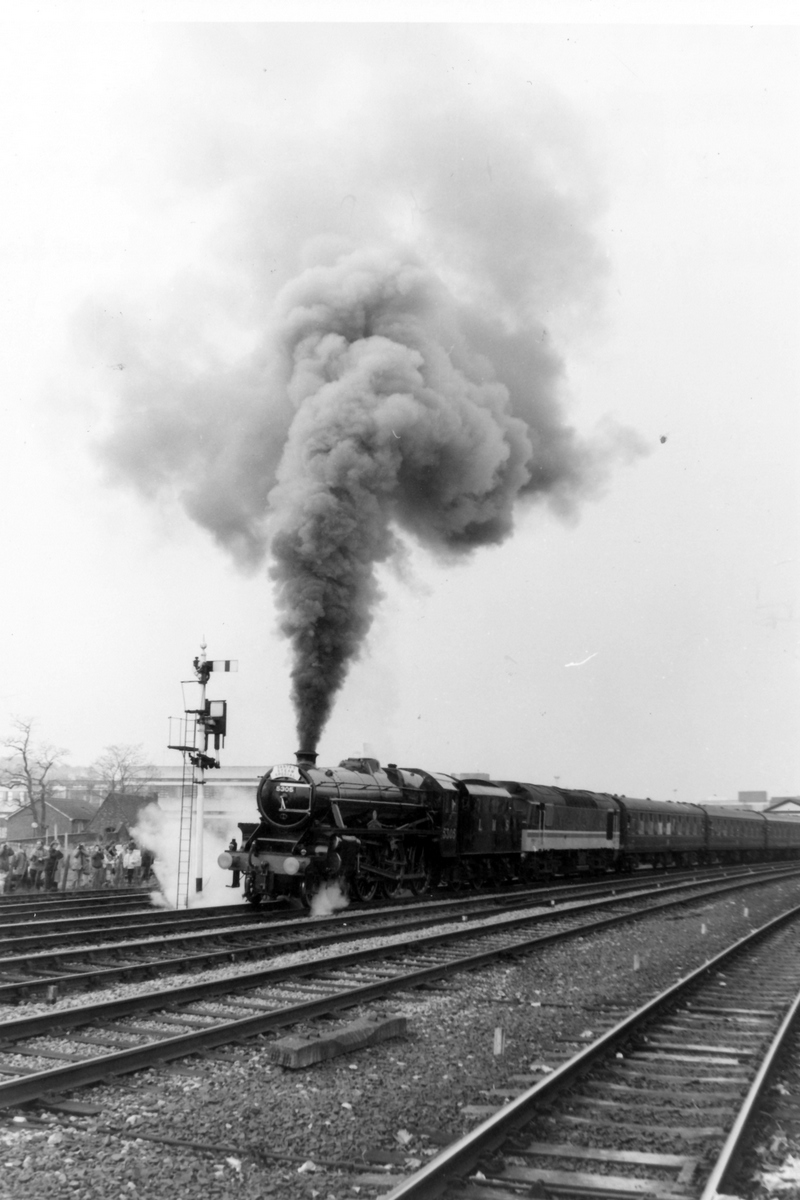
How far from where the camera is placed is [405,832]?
53.1 ft

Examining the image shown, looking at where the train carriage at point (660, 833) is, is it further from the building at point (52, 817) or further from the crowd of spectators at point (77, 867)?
the building at point (52, 817)

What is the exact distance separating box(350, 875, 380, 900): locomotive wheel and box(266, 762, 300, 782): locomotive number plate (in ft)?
6.37

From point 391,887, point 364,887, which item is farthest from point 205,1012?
point 391,887

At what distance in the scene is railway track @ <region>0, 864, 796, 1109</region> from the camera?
5680 millimetres

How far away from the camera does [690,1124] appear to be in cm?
509

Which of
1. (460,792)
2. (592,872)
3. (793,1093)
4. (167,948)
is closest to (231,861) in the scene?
(167,948)

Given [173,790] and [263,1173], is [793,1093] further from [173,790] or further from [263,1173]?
[173,790]

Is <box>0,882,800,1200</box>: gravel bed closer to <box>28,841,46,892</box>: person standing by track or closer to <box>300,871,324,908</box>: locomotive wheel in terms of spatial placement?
<box>300,871,324,908</box>: locomotive wheel

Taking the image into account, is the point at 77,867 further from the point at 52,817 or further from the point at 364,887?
the point at 52,817

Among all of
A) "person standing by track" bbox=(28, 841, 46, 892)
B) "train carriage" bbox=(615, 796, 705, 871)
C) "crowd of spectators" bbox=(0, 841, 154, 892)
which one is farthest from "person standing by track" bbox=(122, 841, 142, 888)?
"train carriage" bbox=(615, 796, 705, 871)

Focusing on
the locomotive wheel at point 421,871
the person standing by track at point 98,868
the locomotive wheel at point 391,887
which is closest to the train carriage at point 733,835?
the locomotive wheel at point 421,871

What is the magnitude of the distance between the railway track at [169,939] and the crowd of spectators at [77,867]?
7187 mm

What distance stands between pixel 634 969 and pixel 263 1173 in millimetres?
6883

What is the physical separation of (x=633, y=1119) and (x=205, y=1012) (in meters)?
3.48
